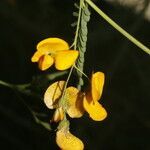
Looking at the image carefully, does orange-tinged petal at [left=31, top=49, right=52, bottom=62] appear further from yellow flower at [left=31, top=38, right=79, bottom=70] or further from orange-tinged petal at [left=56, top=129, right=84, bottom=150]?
orange-tinged petal at [left=56, top=129, right=84, bottom=150]

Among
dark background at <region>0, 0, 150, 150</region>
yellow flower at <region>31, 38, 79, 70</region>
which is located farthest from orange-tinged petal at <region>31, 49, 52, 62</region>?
dark background at <region>0, 0, 150, 150</region>

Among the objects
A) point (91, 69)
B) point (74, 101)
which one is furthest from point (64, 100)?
point (91, 69)

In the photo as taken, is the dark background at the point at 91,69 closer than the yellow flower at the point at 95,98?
No

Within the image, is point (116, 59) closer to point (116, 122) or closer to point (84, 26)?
point (116, 122)

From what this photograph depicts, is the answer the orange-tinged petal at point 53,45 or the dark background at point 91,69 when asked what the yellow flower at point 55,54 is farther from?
the dark background at point 91,69

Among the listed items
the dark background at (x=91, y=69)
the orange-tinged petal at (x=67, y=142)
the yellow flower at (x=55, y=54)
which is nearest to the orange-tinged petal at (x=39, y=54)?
the yellow flower at (x=55, y=54)

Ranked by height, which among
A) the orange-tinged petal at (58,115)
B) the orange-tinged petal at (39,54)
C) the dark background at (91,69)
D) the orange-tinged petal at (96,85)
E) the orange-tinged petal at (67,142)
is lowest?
the dark background at (91,69)

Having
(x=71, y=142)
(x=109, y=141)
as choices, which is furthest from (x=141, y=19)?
(x=71, y=142)

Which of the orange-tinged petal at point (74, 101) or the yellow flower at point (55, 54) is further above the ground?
the yellow flower at point (55, 54)
